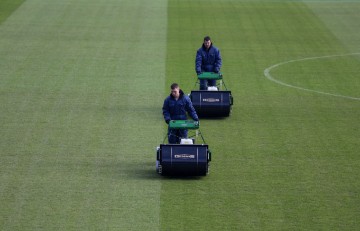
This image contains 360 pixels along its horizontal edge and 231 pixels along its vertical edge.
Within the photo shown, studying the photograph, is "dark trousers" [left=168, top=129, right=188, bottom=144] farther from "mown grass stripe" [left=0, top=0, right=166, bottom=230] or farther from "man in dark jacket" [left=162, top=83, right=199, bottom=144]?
"mown grass stripe" [left=0, top=0, right=166, bottom=230]

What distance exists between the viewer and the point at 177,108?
3036 cm

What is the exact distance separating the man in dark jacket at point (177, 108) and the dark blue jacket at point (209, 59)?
22.4 ft

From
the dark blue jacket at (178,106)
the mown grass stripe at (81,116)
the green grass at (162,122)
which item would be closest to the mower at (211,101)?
the green grass at (162,122)

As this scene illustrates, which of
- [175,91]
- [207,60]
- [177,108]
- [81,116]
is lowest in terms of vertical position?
[81,116]

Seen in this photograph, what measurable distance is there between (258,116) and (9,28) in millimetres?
21120

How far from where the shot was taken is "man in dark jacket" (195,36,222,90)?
37.2 metres

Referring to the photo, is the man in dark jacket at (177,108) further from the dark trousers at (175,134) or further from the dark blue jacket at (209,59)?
the dark blue jacket at (209,59)

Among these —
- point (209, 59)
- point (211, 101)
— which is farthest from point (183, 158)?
point (209, 59)

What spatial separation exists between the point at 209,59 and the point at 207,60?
0.08 metres

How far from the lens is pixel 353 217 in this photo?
25828 mm

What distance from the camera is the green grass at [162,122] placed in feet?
86.5

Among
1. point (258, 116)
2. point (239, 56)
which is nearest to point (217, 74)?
point (258, 116)

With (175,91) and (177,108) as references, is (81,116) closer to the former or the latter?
(177,108)

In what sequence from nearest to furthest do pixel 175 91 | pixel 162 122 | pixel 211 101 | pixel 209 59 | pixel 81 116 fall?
pixel 175 91 → pixel 211 101 → pixel 162 122 → pixel 81 116 → pixel 209 59
